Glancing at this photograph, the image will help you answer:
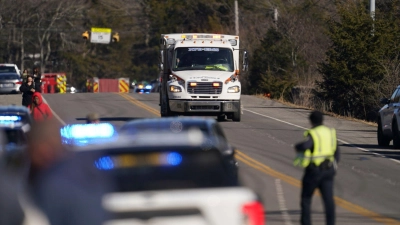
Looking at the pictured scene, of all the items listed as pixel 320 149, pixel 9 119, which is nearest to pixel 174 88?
pixel 9 119

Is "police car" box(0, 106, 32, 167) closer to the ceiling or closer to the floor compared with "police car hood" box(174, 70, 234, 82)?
closer to the floor

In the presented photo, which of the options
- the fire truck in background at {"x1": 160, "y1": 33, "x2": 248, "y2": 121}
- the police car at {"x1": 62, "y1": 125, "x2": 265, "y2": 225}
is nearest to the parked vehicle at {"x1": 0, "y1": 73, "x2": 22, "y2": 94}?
the fire truck in background at {"x1": 160, "y1": 33, "x2": 248, "y2": 121}

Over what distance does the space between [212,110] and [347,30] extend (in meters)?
11.6

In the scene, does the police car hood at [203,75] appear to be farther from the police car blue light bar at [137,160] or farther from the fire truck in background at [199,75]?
the police car blue light bar at [137,160]

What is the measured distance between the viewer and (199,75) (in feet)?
84.0

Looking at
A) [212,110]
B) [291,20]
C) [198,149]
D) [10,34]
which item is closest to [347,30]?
[212,110]

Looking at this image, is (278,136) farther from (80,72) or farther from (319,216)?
(80,72)

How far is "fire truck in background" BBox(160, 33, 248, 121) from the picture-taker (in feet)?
83.7

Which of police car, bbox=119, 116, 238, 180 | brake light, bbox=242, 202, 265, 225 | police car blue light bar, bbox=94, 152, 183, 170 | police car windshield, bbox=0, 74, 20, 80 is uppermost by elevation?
police car windshield, bbox=0, 74, 20, 80

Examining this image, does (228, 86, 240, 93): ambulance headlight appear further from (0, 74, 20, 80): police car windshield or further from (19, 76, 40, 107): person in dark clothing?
A: (0, 74, 20, 80): police car windshield

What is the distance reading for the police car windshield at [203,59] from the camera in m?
25.8

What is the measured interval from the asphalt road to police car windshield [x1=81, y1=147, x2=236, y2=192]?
184 inches

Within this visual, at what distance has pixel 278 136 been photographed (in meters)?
23.0

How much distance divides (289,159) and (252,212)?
39.1 ft
